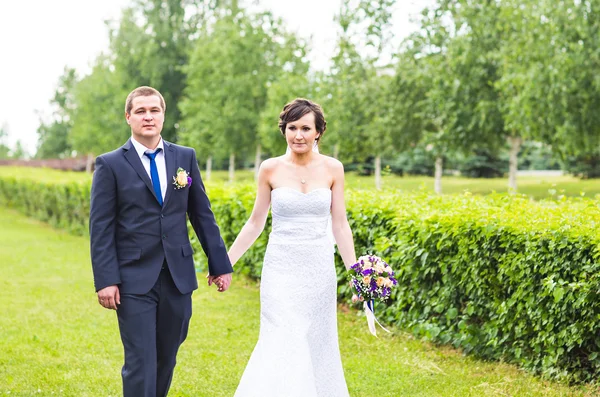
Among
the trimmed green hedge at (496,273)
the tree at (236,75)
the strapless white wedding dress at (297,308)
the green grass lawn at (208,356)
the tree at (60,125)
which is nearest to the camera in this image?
the strapless white wedding dress at (297,308)

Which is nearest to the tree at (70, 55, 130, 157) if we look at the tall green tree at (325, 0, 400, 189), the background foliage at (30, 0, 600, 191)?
the background foliage at (30, 0, 600, 191)

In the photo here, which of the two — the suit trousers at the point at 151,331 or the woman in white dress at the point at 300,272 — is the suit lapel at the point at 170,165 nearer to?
the suit trousers at the point at 151,331

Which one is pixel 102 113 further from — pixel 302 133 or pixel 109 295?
pixel 109 295

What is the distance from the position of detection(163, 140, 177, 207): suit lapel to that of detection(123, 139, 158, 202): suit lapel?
0.11 metres

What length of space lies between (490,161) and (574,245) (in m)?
43.2

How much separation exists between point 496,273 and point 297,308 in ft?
8.86

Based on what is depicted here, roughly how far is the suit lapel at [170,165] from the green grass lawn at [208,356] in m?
2.54

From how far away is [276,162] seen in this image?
5.39m

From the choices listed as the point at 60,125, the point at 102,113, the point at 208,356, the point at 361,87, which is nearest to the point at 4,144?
the point at 60,125

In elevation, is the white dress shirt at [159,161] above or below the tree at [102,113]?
below

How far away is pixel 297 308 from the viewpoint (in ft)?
16.8

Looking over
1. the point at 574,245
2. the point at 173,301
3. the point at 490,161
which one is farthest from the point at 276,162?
the point at 490,161

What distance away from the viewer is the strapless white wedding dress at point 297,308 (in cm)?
498

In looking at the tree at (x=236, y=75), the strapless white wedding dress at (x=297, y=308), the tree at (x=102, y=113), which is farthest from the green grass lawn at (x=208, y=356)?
the tree at (x=102, y=113)
